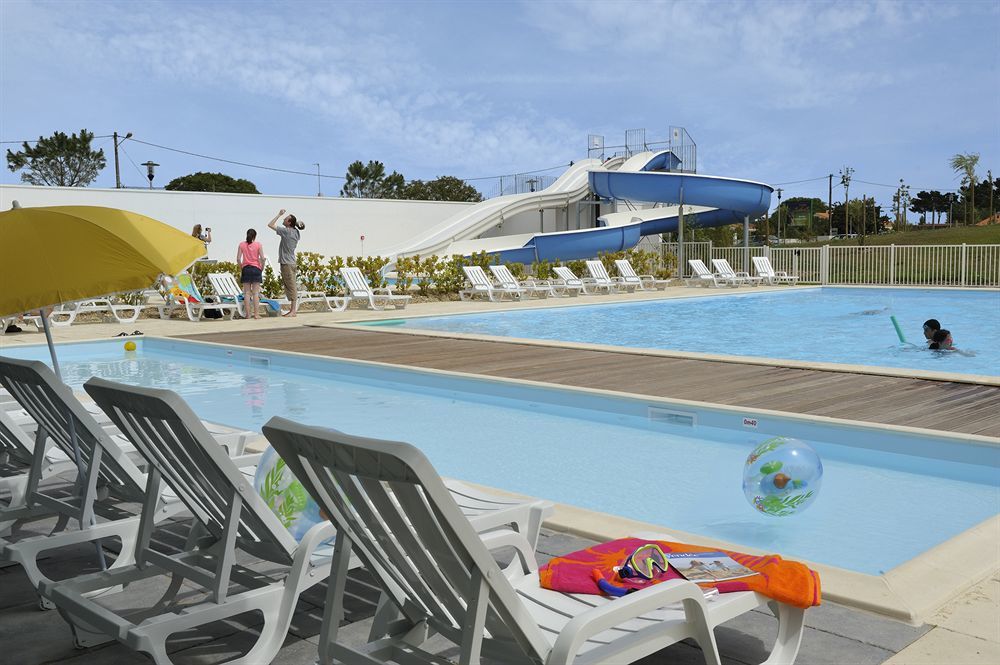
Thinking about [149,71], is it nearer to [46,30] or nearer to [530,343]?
[46,30]

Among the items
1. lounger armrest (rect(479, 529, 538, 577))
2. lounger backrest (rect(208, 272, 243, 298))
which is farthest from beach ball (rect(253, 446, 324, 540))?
lounger backrest (rect(208, 272, 243, 298))

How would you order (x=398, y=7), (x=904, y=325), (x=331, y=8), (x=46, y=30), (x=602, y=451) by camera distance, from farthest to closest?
(x=331, y=8) < (x=46, y=30) < (x=398, y=7) < (x=904, y=325) < (x=602, y=451)

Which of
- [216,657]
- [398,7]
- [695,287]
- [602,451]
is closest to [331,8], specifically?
[398,7]

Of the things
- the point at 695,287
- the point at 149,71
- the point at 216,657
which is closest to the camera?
the point at 216,657

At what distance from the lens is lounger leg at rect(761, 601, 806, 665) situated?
2.50 meters

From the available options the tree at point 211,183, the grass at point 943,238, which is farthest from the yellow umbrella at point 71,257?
the tree at point 211,183

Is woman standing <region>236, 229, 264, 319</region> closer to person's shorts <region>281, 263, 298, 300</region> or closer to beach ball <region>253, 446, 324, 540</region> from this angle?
person's shorts <region>281, 263, 298, 300</region>

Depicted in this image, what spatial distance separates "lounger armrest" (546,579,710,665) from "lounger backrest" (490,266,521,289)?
1752 centimetres

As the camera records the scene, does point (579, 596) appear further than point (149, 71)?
No

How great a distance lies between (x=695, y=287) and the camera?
25.5 metres

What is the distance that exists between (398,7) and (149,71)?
71.2 feet

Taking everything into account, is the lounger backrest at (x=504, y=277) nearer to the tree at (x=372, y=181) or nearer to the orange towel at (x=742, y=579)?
the orange towel at (x=742, y=579)

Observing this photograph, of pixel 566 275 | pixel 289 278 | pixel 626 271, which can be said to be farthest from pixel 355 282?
pixel 626 271

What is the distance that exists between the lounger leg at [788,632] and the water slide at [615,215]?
25460 mm
